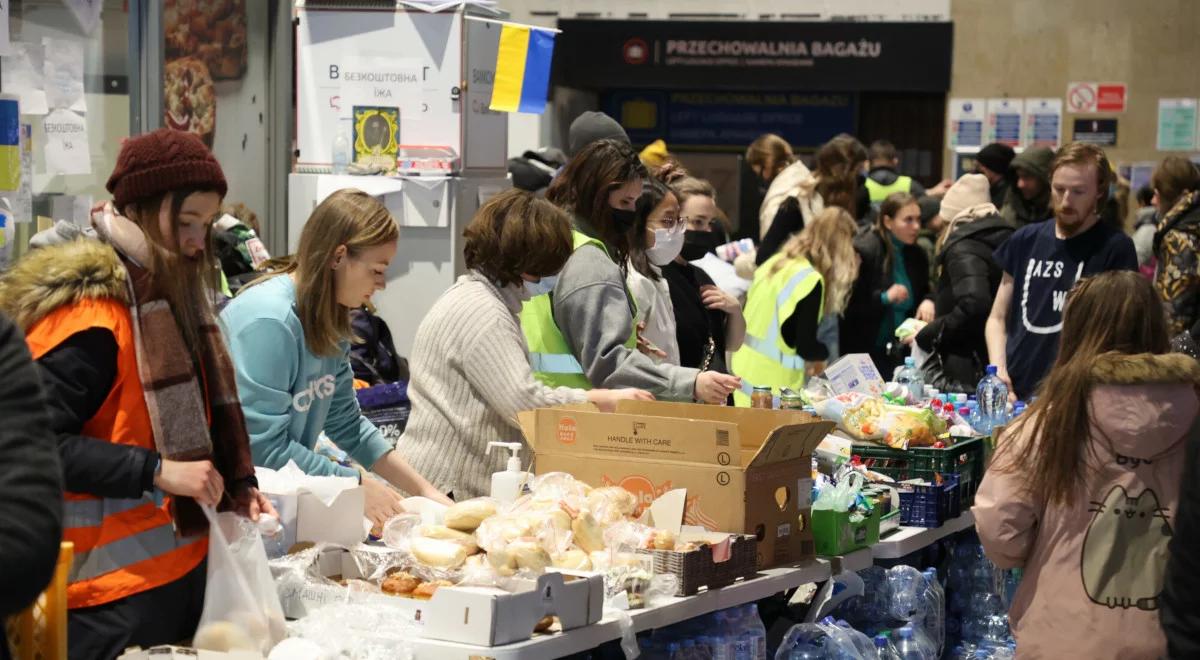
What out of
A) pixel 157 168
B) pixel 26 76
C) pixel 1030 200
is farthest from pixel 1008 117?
pixel 157 168

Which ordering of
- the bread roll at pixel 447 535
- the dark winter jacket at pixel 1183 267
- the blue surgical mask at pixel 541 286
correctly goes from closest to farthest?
the bread roll at pixel 447 535
the blue surgical mask at pixel 541 286
the dark winter jacket at pixel 1183 267

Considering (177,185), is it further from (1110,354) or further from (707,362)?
(707,362)

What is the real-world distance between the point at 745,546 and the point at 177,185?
5.58 feet

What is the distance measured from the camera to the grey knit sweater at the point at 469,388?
14.4 ft

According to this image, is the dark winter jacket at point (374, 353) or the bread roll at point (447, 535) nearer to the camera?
the bread roll at point (447, 535)

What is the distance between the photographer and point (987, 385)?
6.16 meters

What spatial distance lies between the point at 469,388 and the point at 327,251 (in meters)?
0.74

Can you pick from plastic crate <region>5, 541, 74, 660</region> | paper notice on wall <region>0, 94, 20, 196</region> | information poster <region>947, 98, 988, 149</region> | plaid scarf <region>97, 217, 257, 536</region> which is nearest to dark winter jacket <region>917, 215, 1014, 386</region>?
paper notice on wall <region>0, 94, 20, 196</region>

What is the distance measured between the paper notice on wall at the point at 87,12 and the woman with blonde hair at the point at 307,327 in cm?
246

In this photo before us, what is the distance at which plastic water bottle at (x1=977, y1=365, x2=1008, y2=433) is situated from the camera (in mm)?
6036

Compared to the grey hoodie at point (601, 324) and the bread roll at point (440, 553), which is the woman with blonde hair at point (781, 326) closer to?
the grey hoodie at point (601, 324)

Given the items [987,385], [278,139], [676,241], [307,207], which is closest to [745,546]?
[676,241]

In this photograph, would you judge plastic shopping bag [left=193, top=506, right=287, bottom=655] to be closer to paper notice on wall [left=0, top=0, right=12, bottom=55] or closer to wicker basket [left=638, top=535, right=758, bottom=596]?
wicker basket [left=638, top=535, right=758, bottom=596]

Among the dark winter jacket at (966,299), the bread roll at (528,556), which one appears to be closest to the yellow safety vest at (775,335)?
the dark winter jacket at (966,299)
